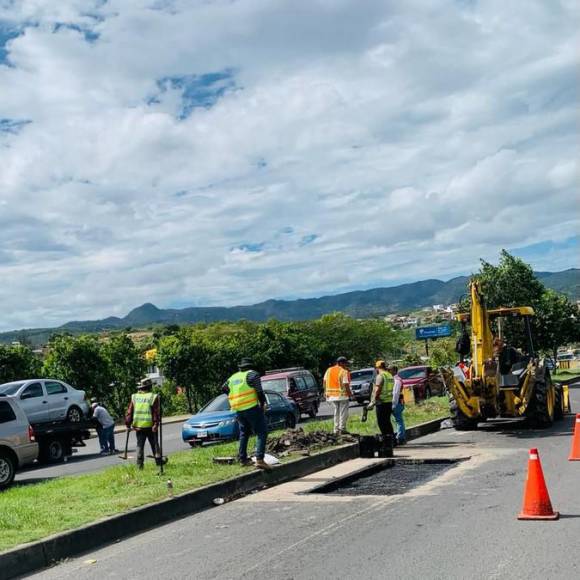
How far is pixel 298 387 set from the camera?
89.5 feet

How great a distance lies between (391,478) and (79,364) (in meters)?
26.2

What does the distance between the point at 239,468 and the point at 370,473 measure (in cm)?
215

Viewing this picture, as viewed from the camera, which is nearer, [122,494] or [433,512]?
[433,512]

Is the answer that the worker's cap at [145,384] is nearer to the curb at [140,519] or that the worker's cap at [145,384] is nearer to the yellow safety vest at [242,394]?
the yellow safety vest at [242,394]

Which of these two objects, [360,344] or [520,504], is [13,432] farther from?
[360,344]

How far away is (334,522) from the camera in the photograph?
340 inches

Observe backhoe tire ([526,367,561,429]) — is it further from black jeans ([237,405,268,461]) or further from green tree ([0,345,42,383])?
green tree ([0,345,42,383])

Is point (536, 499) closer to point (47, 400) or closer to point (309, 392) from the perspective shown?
point (47, 400)

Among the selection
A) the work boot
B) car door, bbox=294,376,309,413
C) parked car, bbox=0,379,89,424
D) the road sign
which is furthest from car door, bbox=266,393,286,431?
the road sign

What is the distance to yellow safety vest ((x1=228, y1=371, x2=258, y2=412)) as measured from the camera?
12188 millimetres

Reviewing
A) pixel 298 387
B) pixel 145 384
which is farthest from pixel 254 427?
pixel 298 387

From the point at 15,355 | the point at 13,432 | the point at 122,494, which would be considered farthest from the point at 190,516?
the point at 15,355

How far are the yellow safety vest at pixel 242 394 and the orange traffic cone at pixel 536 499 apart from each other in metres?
5.04

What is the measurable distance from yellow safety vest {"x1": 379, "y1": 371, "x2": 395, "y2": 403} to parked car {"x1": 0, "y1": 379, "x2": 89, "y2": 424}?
9.39 metres
